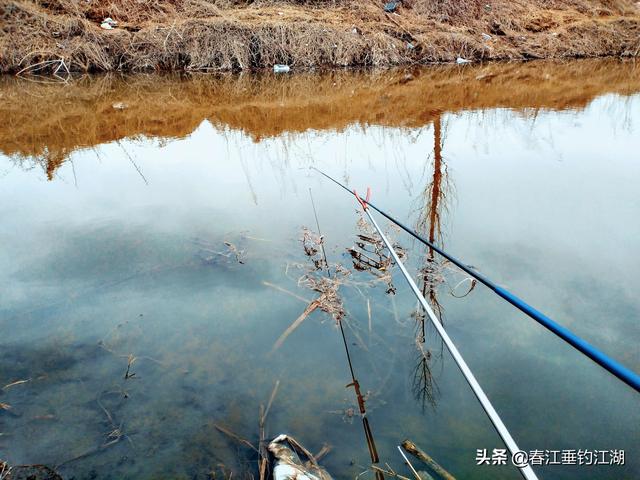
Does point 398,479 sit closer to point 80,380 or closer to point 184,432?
point 184,432

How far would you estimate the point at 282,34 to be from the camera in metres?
12.7

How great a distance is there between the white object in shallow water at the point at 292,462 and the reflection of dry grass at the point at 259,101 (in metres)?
4.79

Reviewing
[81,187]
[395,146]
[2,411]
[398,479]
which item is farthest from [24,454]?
[395,146]

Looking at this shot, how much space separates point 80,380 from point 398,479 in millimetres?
1588

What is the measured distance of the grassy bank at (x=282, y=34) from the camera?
11586mm

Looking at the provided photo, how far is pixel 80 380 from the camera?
2227 millimetres

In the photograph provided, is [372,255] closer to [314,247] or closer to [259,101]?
[314,247]

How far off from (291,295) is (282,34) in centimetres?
1162

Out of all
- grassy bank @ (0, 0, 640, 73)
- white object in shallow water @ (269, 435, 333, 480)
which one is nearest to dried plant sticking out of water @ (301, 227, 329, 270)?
white object in shallow water @ (269, 435, 333, 480)

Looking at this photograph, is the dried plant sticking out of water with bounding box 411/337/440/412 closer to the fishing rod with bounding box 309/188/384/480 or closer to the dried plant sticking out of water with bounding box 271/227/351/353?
the fishing rod with bounding box 309/188/384/480

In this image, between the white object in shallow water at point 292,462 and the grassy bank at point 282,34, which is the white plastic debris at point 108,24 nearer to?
the grassy bank at point 282,34

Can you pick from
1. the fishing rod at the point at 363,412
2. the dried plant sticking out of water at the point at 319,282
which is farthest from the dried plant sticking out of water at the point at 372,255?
the fishing rod at the point at 363,412

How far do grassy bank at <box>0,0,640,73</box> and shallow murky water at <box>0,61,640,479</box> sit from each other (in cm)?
653

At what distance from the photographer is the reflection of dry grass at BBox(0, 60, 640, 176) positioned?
6668 millimetres
